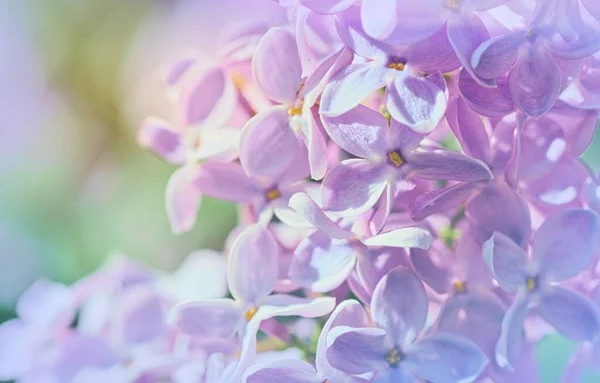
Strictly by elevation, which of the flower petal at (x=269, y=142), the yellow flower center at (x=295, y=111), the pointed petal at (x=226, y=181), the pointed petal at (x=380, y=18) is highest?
the pointed petal at (x=380, y=18)

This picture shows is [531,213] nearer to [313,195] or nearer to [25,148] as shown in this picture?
[313,195]

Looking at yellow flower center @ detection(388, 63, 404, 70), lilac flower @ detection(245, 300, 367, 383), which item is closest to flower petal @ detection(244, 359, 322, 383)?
lilac flower @ detection(245, 300, 367, 383)

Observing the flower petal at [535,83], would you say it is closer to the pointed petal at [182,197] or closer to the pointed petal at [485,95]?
the pointed petal at [485,95]

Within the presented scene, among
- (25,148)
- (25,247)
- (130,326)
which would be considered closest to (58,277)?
(25,247)

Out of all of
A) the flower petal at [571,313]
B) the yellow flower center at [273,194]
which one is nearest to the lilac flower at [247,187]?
the yellow flower center at [273,194]

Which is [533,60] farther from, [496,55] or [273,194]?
[273,194]
